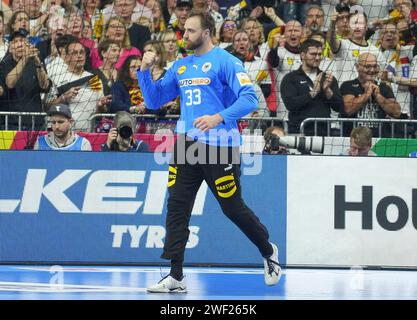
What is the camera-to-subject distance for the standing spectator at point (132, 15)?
1392 centimetres

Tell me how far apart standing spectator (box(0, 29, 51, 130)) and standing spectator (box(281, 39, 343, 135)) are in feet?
10.9

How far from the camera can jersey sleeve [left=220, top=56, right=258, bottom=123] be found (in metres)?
7.95

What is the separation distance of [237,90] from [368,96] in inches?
218

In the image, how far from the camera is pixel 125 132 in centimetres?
1109

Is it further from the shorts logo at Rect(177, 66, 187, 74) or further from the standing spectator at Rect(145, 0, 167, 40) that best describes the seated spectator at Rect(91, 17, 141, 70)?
the shorts logo at Rect(177, 66, 187, 74)

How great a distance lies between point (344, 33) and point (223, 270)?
5.02m

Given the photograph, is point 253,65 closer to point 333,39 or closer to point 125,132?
point 333,39

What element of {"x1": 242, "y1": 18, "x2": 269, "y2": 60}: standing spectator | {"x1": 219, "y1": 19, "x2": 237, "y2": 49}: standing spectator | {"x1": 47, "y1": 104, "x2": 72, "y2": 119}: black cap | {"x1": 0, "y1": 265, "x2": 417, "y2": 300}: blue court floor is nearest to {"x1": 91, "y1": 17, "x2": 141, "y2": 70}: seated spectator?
{"x1": 219, "y1": 19, "x2": 237, "y2": 49}: standing spectator

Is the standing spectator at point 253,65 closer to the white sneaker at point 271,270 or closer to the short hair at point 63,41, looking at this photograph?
the short hair at point 63,41

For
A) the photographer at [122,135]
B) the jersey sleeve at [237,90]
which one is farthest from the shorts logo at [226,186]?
the photographer at [122,135]

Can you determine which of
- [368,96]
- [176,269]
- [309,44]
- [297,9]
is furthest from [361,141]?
[176,269]

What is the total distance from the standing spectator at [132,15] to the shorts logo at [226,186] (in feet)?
19.3

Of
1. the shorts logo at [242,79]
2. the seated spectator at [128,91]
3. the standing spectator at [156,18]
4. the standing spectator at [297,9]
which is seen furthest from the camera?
the standing spectator at [297,9]
